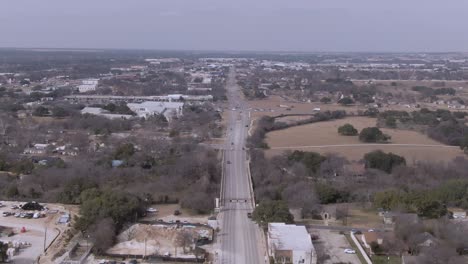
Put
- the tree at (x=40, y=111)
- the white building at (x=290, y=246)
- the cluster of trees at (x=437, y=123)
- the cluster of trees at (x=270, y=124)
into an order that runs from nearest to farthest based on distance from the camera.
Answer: the white building at (x=290, y=246)
the cluster of trees at (x=270, y=124)
the cluster of trees at (x=437, y=123)
the tree at (x=40, y=111)

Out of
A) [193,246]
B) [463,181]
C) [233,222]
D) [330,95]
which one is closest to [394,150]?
[463,181]

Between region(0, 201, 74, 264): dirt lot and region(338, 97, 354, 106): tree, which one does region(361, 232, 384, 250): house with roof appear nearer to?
region(0, 201, 74, 264): dirt lot

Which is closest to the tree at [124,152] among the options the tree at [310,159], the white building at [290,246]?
the tree at [310,159]

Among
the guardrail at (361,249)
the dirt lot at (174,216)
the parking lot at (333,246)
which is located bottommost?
the dirt lot at (174,216)

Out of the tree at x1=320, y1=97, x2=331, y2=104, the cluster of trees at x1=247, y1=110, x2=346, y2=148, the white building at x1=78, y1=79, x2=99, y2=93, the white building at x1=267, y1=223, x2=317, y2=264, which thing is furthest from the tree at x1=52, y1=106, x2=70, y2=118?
the white building at x1=267, y1=223, x2=317, y2=264

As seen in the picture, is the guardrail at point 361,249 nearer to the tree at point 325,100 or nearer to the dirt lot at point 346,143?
the dirt lot at point 346,143

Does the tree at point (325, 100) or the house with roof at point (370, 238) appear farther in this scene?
the tree at point (325, 100)

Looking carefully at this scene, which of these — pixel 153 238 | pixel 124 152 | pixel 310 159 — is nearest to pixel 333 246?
pixel 153 238
